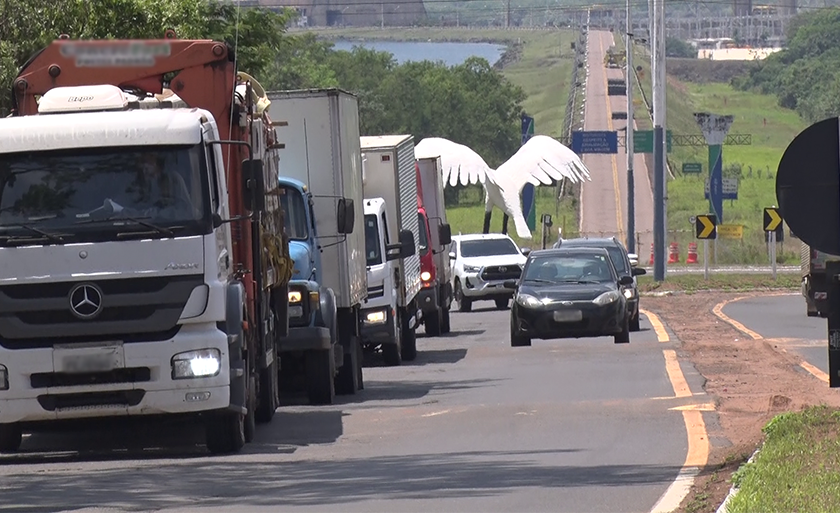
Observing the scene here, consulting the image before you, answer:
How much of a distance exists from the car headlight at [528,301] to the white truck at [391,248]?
1604 mm

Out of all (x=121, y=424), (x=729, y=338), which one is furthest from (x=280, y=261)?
(x=729, y=338)

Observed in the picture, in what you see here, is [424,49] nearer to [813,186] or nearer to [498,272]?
[498,272]

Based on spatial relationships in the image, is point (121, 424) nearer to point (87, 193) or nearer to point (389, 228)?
point (87, 193)

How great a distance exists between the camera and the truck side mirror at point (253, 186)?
13516 millimetres

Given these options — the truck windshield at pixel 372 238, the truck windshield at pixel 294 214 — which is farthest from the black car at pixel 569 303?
the truck windshield at pixel 294 214

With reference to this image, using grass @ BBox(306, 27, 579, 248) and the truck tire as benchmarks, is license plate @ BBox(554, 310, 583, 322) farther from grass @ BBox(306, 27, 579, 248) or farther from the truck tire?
grass @ BBox(306, 27, 579, 248)

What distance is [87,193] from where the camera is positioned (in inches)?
505

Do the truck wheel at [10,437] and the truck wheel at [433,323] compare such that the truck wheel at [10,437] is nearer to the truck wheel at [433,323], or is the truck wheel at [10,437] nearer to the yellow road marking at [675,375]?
the yellow road marking at [675,375]

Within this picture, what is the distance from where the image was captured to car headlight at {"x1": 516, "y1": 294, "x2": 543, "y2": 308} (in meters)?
24.6

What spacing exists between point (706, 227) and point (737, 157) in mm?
69286

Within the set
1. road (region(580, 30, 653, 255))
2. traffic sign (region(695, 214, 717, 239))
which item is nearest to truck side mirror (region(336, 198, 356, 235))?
traffic sign (region(695, 214, 717, 239))

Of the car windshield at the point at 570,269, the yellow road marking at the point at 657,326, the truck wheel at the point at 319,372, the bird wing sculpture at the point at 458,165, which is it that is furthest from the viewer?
the bird wing sculpture at the point at 458,165

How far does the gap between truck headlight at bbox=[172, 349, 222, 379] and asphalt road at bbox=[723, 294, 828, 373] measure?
30.0ft

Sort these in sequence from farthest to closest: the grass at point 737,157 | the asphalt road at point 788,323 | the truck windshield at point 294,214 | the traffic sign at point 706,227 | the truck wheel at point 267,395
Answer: the grass at point 737,157 → the traffic sign at point 706,227 → the asphalt road at point 788,323 → the truck windshield at point 294,214 → the truck wheel at point 267,395
